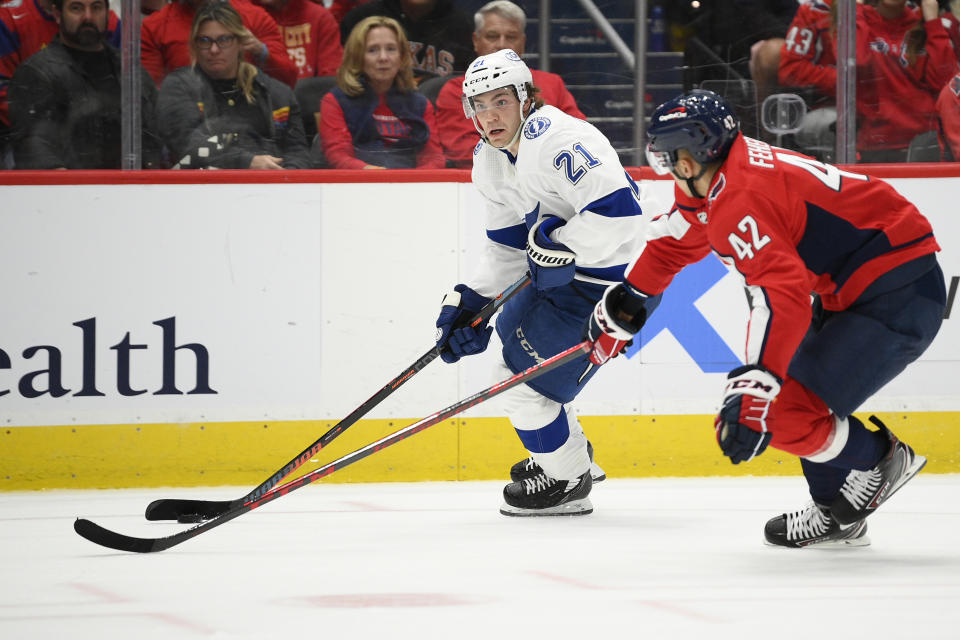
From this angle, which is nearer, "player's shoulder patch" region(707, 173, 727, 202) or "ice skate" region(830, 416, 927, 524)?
"player's shoulder patch" region(707, 173, 727, 202)

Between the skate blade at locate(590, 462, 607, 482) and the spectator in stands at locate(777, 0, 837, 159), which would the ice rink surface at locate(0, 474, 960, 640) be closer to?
the skate blade at locate(590, 462, 607, 482)

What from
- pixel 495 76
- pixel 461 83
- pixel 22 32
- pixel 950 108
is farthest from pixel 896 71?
pixel 22 32

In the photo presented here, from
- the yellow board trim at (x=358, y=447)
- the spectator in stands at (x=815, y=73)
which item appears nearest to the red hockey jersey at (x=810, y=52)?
the spectator in stands at (x=815, y=73)

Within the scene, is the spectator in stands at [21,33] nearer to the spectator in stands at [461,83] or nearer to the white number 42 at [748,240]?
the spectator in stands at [461,83]

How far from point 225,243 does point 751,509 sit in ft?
6.97

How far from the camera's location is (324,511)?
3.79m

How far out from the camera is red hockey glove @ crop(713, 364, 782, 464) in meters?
2.46

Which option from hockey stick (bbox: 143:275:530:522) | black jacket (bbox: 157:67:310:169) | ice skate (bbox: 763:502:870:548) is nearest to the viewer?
ice skate (bbox: 763:502:870:548)

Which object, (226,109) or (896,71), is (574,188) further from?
(896,71)

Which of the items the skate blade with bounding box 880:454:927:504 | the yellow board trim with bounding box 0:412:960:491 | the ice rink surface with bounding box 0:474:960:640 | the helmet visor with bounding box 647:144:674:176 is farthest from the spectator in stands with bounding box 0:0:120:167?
the skate blade with bounding box 880:454:927:504

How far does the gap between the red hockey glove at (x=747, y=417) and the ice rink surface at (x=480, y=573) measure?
1.01 ft

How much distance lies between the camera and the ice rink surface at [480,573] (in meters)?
2.20

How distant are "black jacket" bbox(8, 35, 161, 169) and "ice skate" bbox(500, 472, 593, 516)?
1894 millimetres

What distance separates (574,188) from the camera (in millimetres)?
3438
